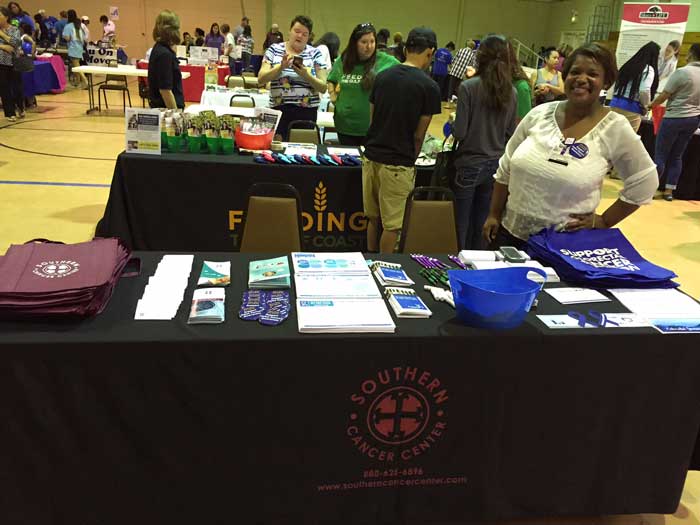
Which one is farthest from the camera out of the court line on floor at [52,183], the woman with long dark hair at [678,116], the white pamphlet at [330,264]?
the woman with long dark hair at [678,116]

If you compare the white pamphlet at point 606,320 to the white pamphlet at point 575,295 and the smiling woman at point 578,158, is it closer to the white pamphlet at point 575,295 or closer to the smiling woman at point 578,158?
the white pamphlet at point 575,295

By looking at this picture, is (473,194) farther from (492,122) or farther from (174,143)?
(174,143)

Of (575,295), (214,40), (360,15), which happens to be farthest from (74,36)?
(575,295)

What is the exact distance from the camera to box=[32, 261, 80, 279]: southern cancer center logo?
1475 mm

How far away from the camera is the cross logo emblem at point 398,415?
4.92 ft

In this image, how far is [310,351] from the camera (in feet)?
4.66

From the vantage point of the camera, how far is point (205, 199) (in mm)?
3383

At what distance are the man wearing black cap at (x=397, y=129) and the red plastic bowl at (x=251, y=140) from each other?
0.76 metres

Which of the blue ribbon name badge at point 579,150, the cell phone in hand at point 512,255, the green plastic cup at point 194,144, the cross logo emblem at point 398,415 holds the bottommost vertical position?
the cross logo emblem at point 398,415

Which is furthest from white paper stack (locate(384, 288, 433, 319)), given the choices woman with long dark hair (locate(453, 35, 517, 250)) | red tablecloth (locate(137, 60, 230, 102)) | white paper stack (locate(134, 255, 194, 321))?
red tablecloth (locate(137, 60, 230, 102))

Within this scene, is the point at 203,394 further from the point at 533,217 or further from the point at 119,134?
the point at 119,134

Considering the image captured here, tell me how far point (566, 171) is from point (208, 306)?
134 cm

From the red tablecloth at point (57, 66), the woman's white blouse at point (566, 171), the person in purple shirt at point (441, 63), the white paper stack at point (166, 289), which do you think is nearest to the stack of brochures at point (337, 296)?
the white paper stack at point (166, 289)

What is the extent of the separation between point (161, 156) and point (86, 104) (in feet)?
25.3
